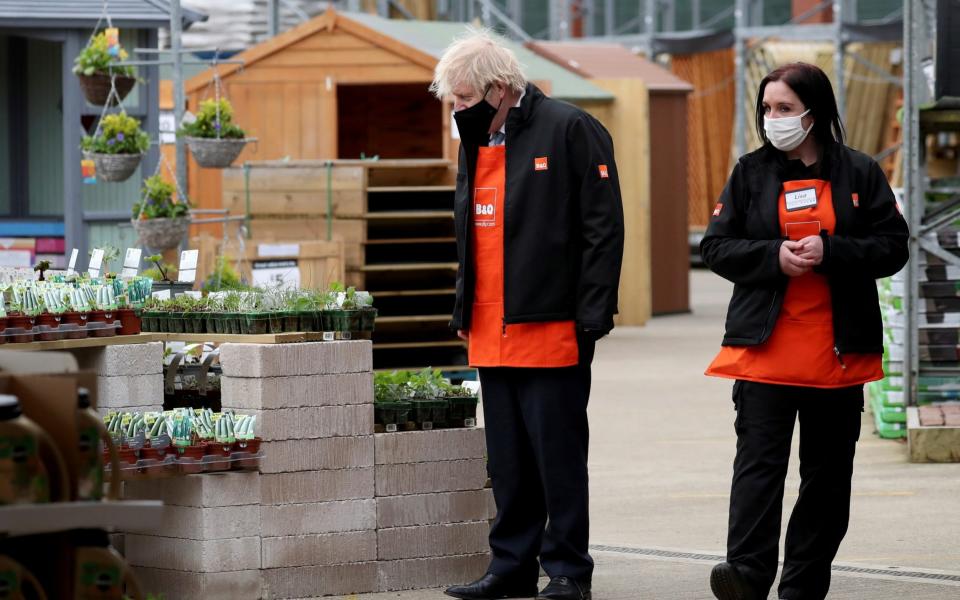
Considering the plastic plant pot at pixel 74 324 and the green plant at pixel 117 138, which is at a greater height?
the green plant at pixel 117 138

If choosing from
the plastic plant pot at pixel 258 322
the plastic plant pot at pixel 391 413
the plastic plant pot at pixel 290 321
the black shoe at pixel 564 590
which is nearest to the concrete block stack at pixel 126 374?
the plastic plant pot at pixel 258 322

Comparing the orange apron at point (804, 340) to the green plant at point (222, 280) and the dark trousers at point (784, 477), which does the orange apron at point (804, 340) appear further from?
the green plant at point (222, 280)

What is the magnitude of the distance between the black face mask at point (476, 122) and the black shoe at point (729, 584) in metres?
1.65

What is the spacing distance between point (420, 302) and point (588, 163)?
23.9 feet

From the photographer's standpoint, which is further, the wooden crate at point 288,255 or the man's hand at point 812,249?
the wooden crate at point 288,255

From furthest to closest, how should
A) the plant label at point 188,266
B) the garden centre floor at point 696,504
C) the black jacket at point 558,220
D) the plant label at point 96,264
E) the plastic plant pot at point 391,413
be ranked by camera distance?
the plant label at point 188,266 → the plant label at point 96,264 → the garden centre floor at point 696,504 → the plastic plant pot at point 391,413 → the black jacket at point 558,220

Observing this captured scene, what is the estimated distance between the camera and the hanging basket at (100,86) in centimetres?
1174

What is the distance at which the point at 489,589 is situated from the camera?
20.3 ft

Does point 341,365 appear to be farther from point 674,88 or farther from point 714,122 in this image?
point 714,122

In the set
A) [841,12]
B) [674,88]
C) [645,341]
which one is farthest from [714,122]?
[645,341]

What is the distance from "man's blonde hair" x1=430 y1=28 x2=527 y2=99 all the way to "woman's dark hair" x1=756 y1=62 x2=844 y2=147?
86 cm

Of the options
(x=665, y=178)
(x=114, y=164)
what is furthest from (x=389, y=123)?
(x=114, y=164)

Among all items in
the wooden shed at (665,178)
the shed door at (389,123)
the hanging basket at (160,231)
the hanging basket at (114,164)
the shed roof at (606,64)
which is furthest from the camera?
the shed roof at (606,64)

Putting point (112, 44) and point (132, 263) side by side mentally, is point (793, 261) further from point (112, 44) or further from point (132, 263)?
point (112, 44)
